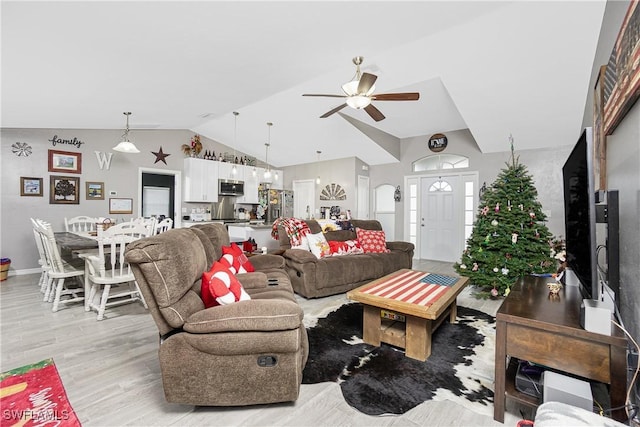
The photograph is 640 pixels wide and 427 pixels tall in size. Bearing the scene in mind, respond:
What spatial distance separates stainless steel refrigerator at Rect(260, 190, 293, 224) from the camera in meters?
7.93

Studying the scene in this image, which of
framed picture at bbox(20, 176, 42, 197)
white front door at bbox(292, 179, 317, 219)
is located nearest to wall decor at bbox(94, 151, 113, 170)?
framed picture at bbox(20, 176, 42, 197)

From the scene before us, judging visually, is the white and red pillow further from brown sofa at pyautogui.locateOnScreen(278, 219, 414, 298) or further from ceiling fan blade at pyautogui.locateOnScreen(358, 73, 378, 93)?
ceiling fan blade at pyautogui.locateOnScreen(358, 73, 378, 93)

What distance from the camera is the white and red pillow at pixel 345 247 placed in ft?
14.0

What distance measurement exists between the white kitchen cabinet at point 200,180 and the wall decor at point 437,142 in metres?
5.02

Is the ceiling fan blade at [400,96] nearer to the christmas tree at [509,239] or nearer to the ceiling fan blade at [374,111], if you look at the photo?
the ceiling fan blade at [374,111]

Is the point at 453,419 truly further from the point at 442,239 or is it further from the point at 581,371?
the point at 442,239

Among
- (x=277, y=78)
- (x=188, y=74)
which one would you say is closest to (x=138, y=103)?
(x=188, y=74)

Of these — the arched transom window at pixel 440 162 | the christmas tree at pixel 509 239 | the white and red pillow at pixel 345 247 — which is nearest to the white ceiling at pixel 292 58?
the arched transom window at pixel 440 162

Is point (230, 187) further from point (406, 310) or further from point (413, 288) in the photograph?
point (406, 310)

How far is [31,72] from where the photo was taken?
254 cm

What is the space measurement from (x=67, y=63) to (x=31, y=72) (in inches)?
13.7

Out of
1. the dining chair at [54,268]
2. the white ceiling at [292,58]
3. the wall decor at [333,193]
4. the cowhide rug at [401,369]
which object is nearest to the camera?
the cowhide rug at [401,369]

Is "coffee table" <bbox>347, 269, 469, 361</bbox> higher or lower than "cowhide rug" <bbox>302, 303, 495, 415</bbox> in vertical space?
higher

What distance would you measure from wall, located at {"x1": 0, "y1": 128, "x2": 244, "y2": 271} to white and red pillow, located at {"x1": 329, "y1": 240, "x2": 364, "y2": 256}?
440 cm
